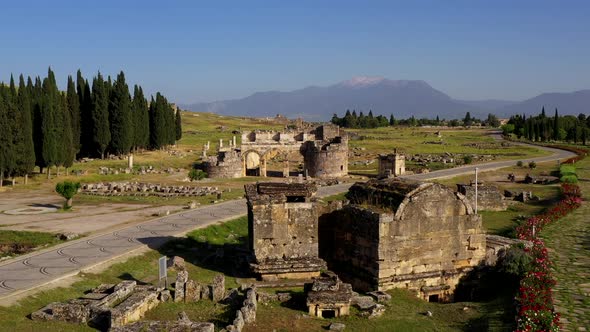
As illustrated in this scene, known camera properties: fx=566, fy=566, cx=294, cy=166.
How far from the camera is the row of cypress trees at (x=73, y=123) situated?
48438 millimetres

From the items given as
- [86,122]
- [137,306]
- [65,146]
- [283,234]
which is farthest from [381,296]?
[86,122]

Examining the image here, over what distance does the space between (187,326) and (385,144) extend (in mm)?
84498

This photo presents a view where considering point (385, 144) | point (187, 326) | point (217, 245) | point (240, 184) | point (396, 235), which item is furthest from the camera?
point (385, 144)

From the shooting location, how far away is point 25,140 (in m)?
49.2

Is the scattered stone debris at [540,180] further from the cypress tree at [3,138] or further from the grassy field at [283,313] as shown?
the cypress tree at [3,138]

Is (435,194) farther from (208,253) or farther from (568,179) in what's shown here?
(568,179)

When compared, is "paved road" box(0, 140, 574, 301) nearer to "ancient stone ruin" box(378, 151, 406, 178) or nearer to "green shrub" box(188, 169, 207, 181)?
"green shrub" box(188, 169, 207, 181)

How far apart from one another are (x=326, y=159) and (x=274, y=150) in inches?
286

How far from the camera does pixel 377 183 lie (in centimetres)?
2295

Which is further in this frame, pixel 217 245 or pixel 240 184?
pixel 240 184

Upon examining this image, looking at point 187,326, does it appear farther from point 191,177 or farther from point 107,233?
point 191,177

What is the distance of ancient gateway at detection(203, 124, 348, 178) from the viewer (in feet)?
192

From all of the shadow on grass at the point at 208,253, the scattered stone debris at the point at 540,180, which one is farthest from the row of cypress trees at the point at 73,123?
the scattered stone debris at the point at 540,180

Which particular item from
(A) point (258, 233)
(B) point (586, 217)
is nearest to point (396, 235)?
(A) point (258, 233)
